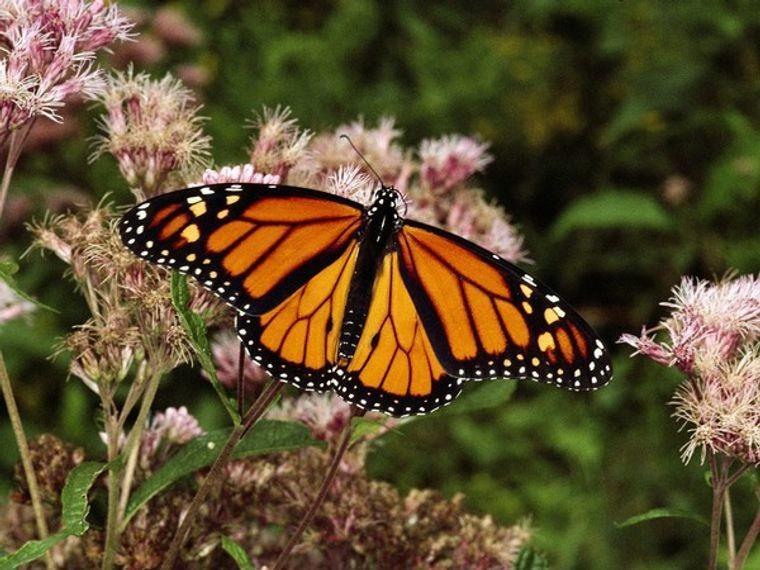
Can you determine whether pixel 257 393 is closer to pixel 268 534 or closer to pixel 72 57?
pixel 268 534

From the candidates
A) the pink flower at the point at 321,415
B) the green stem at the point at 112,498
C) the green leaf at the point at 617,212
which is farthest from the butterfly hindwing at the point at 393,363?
the green leaf at the point at 617,212

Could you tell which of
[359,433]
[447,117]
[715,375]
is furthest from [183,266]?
[447,117]

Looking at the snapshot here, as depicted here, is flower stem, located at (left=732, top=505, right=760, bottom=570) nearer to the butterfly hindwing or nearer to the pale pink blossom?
the butterfly hindwing

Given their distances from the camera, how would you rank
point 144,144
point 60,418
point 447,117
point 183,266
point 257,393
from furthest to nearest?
point 447,117
point 60,418
point 257,393
point 144,144
point 183,266

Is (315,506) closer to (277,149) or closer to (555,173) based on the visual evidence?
(277,149)

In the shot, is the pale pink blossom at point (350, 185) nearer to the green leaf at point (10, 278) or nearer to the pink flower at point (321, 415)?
the pink flower at point (321, 415)
